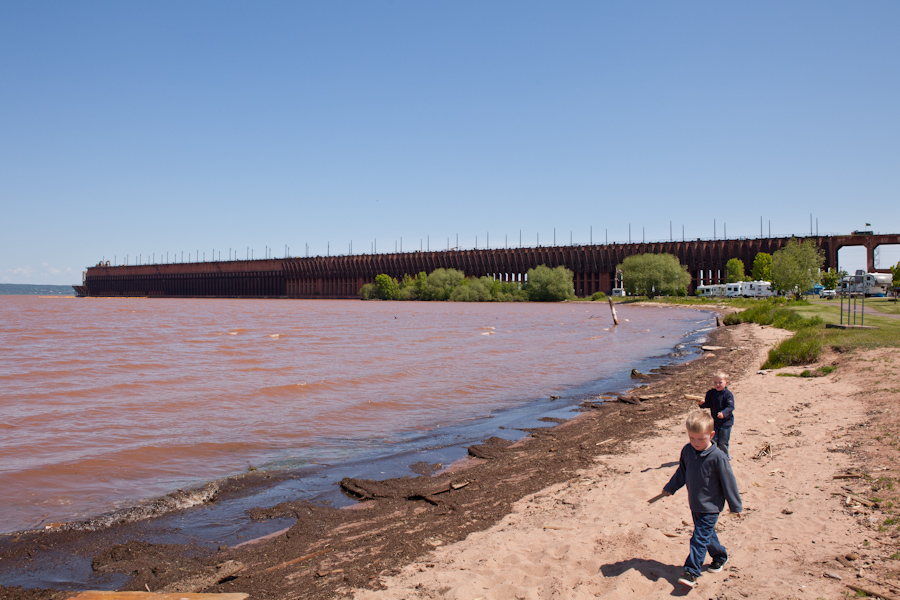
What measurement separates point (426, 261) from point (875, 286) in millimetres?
87555

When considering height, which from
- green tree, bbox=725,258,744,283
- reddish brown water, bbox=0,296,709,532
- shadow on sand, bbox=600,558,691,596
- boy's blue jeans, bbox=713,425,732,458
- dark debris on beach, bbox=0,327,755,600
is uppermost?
green tree, bbox=725,258,744,283

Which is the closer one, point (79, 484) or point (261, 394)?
point (79, 484)

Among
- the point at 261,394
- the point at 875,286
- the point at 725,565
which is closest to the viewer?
the point at 725,565

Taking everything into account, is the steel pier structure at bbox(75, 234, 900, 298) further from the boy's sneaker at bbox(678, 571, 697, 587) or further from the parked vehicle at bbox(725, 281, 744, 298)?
the boy's sneaker at bbox(678, 571, 697, 587)

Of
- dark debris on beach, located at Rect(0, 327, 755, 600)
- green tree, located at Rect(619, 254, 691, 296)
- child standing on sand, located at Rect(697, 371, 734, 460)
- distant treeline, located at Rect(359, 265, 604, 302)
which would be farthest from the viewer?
distant treeline, located at Rect(359, 265, 604, 302)

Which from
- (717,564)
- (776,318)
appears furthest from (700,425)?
(776,318)

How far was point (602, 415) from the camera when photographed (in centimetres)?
1361

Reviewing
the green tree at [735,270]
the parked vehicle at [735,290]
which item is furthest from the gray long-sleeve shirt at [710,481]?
the green tree at [735,270]

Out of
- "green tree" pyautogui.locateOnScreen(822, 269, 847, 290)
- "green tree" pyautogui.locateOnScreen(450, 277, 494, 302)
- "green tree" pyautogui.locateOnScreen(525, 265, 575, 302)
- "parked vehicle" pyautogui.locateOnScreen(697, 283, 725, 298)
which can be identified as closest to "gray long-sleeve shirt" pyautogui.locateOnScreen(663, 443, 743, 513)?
"green tree" pyautogui.locateOnScreen(822, 269, 847, 290)

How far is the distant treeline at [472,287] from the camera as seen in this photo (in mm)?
109250

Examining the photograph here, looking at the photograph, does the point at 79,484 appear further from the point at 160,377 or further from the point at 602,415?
the point at 160,377

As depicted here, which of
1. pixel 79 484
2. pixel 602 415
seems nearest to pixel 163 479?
pixel 79 484

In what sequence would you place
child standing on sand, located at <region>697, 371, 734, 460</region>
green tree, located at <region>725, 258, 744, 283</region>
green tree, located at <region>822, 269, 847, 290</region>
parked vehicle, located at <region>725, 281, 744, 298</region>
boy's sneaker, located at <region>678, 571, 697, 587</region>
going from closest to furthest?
boy's sneaker, located at <region>678, 571, 697, 587</region> → child standing on sand, located at <region>697, 371, 734, 460</region> → green tree, located at <region>822, 269, 847, 290</region> → parked vehicle, located at <region>725, 281, 744, 298</region> → green tree, located at <region>725, 258, 744, 283</region>

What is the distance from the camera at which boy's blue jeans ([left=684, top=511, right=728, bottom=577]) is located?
4.92 metres
